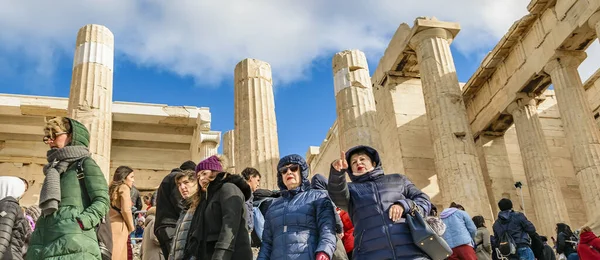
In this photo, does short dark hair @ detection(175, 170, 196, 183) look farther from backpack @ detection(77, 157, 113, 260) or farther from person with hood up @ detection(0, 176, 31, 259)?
person with hood up @ detection(0, 176, 31, 259)

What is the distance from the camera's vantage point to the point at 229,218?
13.1ft

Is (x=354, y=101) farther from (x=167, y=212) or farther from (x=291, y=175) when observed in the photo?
(x=291, y=175)

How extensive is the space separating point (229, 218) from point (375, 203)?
3.86 feet

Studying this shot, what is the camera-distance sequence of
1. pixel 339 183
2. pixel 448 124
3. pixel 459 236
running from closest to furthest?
pixel 339 183 < pixel 459 236 < pixel 448 124

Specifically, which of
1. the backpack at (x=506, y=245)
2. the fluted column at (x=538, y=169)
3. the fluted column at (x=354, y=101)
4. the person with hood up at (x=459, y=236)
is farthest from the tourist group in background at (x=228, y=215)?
the fluted column at (x=538, y=169)

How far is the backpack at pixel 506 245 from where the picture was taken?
842 cm

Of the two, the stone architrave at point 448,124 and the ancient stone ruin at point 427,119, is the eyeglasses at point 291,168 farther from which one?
the stone architrave at point 448,124

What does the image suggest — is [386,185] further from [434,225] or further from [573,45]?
[573,45]

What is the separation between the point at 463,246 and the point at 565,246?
4585 mm

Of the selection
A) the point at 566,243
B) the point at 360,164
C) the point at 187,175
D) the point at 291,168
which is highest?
the point at 187,175

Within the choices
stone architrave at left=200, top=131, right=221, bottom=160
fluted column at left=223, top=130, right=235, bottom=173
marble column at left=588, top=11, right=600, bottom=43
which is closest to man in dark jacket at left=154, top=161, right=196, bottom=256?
marble column at left=588, top=11, right=600, bottom=43

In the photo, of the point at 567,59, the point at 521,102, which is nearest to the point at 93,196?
the point at 567,59

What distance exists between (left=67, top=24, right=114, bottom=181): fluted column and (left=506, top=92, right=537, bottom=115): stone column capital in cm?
1330

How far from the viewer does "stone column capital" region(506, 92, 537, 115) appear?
18609mm
